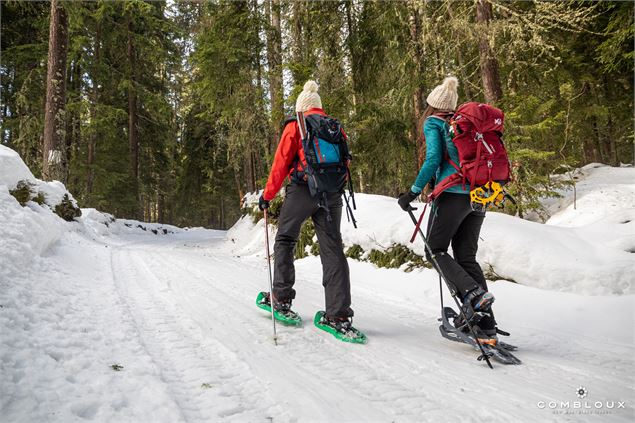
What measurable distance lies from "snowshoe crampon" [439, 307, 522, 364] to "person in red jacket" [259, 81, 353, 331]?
0.85 metres

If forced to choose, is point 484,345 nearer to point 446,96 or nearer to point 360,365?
point 360,365

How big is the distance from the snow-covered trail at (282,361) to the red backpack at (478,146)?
1420 millimetres

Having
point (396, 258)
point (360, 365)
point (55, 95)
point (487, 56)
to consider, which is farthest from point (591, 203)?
point (55, 95)

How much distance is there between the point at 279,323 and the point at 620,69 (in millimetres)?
16465

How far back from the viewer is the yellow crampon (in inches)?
114

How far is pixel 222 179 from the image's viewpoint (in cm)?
2780

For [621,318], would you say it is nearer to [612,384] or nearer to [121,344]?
[612,384]

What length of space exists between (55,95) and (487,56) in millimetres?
11955

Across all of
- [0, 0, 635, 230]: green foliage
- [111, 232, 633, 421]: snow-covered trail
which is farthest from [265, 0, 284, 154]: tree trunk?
[111, 232, 633, 421]: snow-covered trail

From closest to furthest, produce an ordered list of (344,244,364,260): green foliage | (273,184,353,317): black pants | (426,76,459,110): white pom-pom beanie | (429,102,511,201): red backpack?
1. (429,102,511,201): red backpack
2. (426,76,459,110): white pom-pom beanie
3. (273,184,353,317): black pants
4. (344,244,364,260): green foliage

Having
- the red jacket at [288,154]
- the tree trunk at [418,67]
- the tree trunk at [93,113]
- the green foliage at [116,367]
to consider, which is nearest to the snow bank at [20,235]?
the green foliage at [116,367]

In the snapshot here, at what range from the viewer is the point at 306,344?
297cm

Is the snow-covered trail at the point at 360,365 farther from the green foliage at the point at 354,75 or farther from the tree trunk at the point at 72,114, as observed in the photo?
the tree trunk at the point at 72,114

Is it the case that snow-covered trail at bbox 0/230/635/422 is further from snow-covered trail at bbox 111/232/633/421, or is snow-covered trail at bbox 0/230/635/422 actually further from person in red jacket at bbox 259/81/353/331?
person in red jacket at bbox 259/81/353/331
